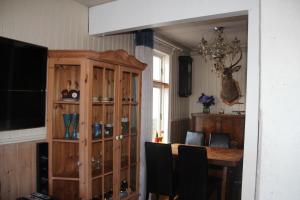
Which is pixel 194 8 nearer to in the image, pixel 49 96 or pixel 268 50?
pixel 268 50

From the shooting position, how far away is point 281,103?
0.85 meters

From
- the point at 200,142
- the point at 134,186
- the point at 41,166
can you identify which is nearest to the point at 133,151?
the point at 134,186

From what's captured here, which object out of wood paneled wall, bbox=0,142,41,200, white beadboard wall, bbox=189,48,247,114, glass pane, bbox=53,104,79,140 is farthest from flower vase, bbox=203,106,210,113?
wood paneled wall, bbox=0,142,41,200

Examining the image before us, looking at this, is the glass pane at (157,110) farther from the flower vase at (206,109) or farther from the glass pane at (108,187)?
the glass pane at (108,187)

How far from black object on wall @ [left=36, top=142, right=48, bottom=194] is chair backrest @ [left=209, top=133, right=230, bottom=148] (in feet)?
9.11

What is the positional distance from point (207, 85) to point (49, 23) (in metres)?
3.65

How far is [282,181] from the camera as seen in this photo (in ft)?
2.73

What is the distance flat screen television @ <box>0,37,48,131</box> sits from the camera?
1822mm

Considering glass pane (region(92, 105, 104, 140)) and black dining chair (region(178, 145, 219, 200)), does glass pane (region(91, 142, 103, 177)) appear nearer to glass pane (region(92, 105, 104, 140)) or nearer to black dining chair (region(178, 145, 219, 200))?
glass pane (region(92, 105, 104, 140))

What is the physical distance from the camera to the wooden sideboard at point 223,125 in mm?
4316

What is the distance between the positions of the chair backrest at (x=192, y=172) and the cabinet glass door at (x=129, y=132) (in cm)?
58

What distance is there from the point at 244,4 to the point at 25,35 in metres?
1.87

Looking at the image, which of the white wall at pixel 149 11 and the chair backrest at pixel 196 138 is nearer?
the white wall at pixel 149 11

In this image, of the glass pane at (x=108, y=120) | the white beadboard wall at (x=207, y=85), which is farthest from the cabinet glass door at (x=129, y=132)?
the white beadboard wall at (x=207, y=85)
